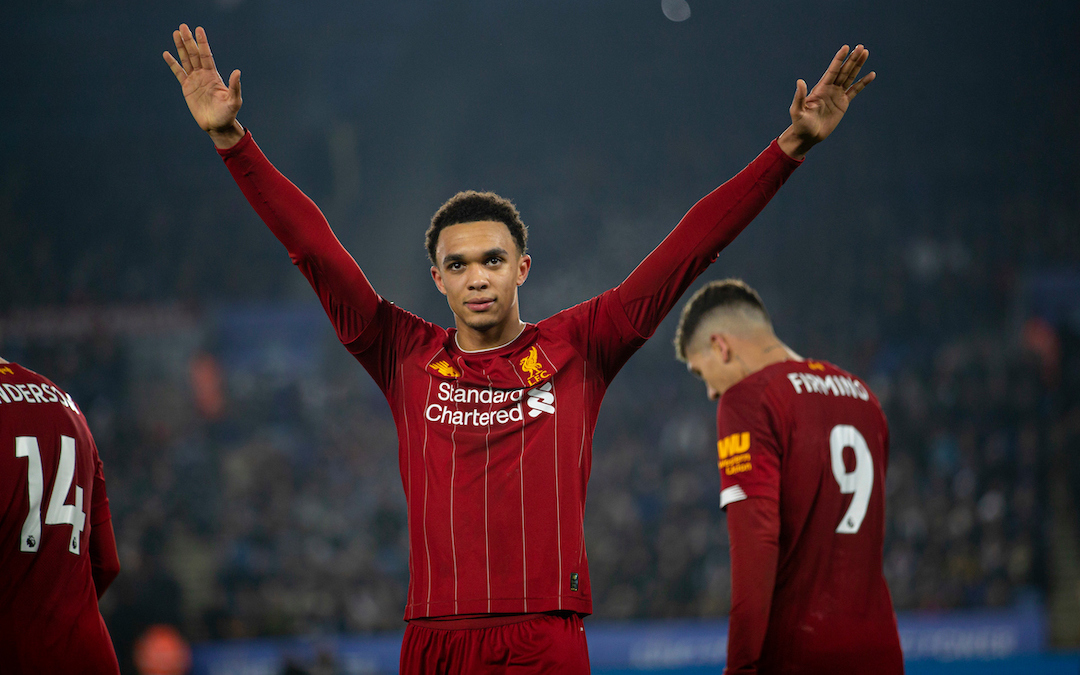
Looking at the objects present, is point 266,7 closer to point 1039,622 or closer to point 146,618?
point 146,618

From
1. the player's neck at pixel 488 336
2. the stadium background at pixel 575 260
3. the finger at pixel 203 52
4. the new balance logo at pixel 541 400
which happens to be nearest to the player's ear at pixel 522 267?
the player's neck at pixel 488 336

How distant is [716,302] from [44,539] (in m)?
2.65

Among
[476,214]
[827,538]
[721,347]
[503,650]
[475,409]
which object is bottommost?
[503,650]

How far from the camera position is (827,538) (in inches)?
119

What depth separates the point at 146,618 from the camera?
30.7 feet

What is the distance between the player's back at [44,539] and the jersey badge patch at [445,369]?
1.46 m

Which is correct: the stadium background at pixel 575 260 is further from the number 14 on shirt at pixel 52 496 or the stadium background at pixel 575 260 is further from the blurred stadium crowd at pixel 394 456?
the number 14 on shirt at pixel 52 496

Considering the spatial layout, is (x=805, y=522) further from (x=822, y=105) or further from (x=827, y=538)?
(x=822, y=105)

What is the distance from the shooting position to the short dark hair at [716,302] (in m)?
3.58

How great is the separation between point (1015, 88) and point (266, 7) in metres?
15.2

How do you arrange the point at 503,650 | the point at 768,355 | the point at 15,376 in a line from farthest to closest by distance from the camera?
the point at 768,355, the point at 15,376, the point at 503,650

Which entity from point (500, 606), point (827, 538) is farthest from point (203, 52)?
point (827, 538)

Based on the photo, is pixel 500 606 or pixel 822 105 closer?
pixel 500 606

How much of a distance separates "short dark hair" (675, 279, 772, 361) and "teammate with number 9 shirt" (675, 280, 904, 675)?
353 millimetres
